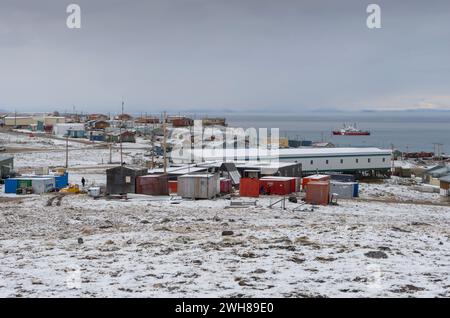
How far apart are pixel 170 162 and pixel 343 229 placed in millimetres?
38129

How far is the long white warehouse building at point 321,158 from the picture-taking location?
4747 cm

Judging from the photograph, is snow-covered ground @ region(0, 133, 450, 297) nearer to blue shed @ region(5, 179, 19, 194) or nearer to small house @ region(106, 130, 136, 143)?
blue shed @ region(5, 179, 19, 194)

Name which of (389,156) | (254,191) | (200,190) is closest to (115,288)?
(200,190)

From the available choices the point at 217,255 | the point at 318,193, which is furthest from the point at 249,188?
the point at 217,255

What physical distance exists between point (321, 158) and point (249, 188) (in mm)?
22249

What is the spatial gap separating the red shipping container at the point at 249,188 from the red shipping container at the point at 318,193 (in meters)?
3.62

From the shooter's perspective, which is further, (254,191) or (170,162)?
(170,162)

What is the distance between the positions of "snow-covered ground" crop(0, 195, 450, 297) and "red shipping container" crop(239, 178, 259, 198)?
683cm

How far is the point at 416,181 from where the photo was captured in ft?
163

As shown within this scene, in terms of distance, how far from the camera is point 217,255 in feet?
42.4

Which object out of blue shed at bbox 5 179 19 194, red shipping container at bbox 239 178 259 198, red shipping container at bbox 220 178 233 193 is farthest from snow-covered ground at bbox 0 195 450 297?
blue shed at bbox 5 179 19 194

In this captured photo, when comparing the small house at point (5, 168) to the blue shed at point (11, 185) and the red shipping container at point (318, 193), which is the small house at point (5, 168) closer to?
the blue shed at point (11, 185)

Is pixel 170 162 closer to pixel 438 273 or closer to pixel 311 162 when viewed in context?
pixel 311 162

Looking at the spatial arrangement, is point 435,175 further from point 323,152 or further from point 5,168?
point 5,168
